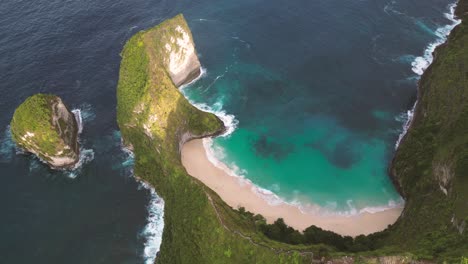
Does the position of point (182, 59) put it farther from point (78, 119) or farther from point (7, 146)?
point (7, 146)

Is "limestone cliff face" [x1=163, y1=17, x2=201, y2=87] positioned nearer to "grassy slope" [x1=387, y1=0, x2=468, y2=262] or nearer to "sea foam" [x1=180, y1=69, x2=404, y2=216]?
"sea foam" [x1=180, y1=69, x2=404, y2=216]

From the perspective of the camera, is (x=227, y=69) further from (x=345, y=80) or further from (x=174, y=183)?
(x=174, y=183)

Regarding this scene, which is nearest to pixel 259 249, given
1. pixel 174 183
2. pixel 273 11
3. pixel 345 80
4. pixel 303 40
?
pixel 174 183

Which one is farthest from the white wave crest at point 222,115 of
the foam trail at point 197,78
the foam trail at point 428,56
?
the foam trail at point 428,56

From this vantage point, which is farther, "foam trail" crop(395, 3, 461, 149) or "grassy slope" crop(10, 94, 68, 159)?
"foam trail" crop(395, 3, 461, 149)

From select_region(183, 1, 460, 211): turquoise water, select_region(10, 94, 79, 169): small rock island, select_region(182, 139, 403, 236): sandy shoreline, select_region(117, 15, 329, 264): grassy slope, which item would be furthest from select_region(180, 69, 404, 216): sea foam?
select_region(10, 94, 79, 169): small rock island

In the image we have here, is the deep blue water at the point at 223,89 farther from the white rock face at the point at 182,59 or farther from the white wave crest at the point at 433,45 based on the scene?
the white rock face at the point at 182,59
